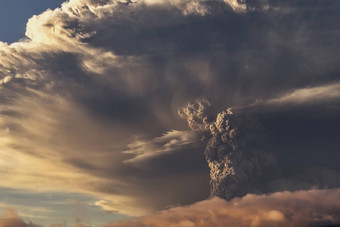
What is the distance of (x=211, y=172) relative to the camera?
570 ft

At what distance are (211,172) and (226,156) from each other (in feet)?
45.6

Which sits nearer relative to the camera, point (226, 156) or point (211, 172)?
point (226, 156)

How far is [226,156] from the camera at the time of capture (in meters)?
163
